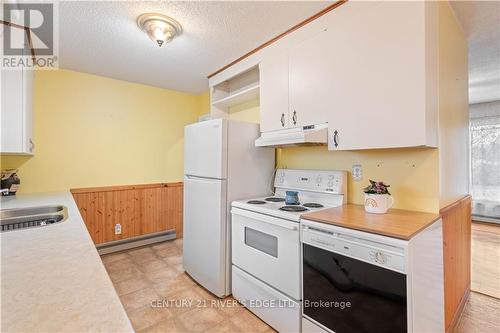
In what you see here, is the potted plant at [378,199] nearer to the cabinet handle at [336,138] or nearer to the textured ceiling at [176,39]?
the cabinet handle at [336,138]

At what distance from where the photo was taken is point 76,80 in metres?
3.03

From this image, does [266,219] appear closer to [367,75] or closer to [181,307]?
[181,307]

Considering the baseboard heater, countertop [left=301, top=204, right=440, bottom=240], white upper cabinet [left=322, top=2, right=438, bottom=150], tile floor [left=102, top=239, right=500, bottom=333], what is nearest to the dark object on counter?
the baseboard heater

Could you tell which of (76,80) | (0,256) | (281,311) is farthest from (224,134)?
(76,80)

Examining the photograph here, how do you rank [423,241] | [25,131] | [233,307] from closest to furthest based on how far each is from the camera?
[423,241] → [25,131] → [233,307]

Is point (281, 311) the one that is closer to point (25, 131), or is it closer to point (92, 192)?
point (25, 131)

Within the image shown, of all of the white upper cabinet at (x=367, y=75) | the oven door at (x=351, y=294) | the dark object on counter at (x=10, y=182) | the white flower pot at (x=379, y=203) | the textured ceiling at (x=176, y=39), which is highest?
the textured ceiling at (x=176, y=39)

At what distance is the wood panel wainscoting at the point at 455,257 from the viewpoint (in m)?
1.66

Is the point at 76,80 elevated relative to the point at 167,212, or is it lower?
elevated

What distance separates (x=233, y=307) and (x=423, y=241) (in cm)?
153

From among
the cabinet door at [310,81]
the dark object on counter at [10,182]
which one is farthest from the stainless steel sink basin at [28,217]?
the cabinet door at [310,81]

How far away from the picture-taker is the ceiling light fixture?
1.86 metres

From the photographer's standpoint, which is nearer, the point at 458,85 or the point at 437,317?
the point at 437,317

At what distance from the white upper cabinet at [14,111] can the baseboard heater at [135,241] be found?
1714 millimetres
